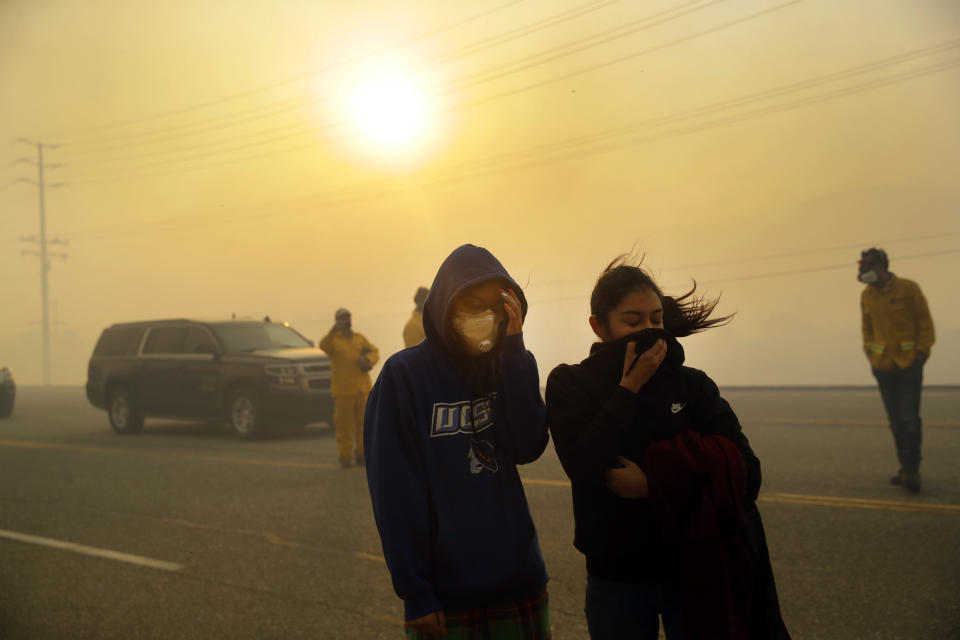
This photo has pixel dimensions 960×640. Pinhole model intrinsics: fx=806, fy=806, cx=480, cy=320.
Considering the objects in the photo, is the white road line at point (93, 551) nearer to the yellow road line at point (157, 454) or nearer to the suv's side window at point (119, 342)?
the yellow road line at point (157, 454)

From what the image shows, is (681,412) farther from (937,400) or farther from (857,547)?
(937,400)

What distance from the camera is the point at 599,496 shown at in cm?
231

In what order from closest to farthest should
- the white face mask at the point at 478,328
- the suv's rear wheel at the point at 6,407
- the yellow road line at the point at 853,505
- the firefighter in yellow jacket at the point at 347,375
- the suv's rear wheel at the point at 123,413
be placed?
the white face mask at the point at 478,328 → the yellow road line at the point at 853,505 → the firefighter in yellow jacket at the point at 347,375 → the suv's rear wheel at the point at 123,413 → the suv's rear wheel at the point at 6,407

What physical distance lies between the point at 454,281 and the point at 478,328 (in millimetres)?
164

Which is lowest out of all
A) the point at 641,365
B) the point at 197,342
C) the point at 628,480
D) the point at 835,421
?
the point at 835,421

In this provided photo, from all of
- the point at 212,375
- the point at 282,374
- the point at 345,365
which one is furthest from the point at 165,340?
the point at 345,365

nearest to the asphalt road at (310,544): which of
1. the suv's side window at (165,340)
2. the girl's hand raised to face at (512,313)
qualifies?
the girl's hand raised to face at (512,313)

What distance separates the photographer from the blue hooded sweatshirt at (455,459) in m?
2.31

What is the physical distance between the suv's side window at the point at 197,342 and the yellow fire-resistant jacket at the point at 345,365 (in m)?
4.47

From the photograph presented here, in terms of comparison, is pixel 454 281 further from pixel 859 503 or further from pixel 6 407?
pixel 6 407

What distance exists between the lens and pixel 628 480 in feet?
7.25

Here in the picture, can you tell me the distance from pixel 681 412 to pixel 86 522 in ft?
22.5

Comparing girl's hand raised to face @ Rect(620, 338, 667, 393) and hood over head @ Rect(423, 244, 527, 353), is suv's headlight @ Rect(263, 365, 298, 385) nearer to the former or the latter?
hood over head @ Rect(423, 244, 527, 353)

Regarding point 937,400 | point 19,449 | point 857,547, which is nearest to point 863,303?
point 857,547
